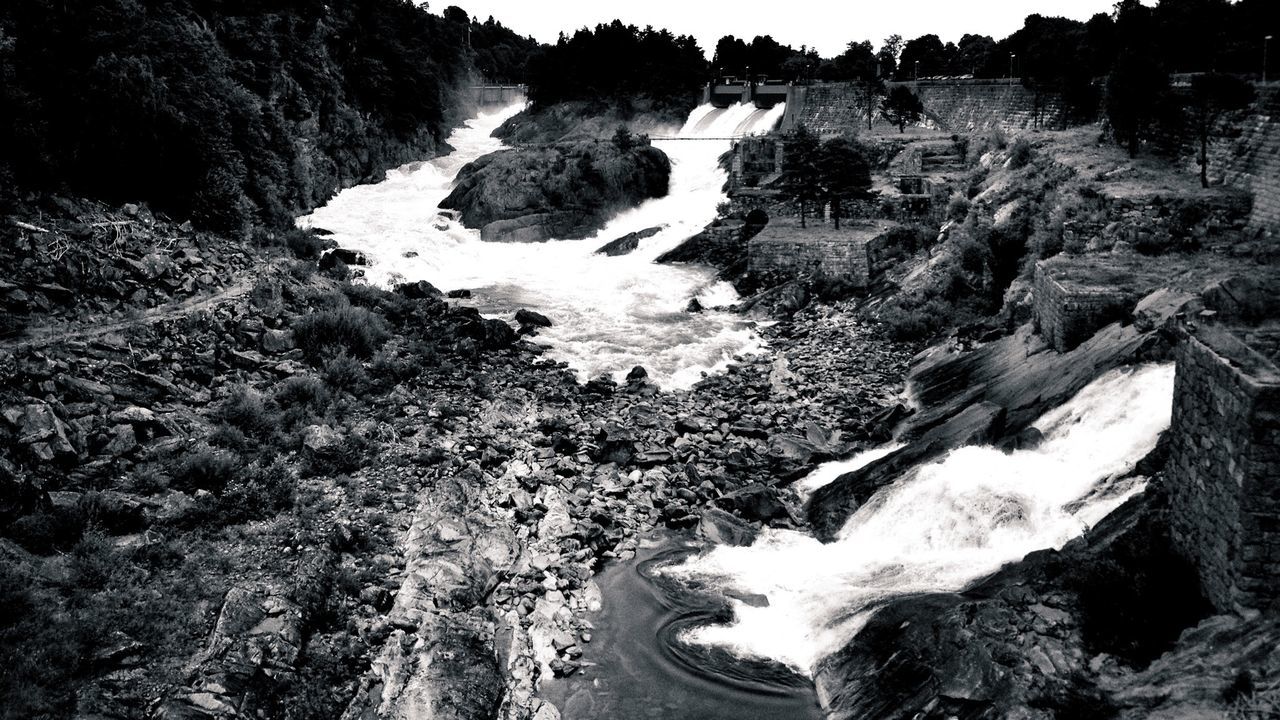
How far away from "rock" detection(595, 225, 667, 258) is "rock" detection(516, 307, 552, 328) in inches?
488

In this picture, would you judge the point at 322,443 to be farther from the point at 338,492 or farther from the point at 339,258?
the point at 339,258

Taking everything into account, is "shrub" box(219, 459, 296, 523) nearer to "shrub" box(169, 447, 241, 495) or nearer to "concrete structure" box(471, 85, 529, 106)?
"shrub" box(169, 447, 241, 495)

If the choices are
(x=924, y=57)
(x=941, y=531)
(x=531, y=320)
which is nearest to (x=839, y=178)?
(x=531, y=320)

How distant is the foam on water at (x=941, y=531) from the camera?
11047 mm

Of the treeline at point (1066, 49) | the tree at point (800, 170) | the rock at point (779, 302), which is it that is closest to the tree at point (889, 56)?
the treeline at point (1066, 49)

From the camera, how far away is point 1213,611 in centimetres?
783

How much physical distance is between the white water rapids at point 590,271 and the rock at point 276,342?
698cm

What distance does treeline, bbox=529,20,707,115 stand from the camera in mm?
65750

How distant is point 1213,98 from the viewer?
2358 cm

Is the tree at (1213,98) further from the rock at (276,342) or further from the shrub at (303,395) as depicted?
the rock at (276,342)

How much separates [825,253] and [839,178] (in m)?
6.34

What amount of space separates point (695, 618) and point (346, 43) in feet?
168

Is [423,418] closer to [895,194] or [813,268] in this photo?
[813,268]

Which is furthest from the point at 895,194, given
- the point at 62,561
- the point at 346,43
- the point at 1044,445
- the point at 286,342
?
the point at 346,43
